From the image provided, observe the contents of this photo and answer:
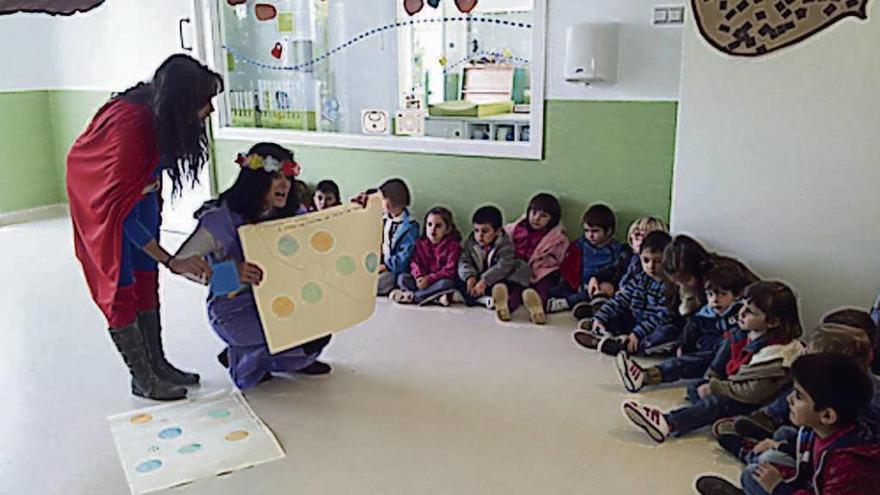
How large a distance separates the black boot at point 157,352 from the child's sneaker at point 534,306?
156cm

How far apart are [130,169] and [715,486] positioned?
205 centimetres

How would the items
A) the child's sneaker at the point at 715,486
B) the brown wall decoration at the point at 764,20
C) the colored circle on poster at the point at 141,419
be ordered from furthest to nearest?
the brown wall decoration at the point at 764,20
the colored circle on poster at the point at 141,419
the child's sneaker at the point at 715,486

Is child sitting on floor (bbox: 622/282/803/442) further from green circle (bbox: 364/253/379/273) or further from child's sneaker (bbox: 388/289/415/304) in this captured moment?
child's sneaker (bbox: 388/289/415/304)

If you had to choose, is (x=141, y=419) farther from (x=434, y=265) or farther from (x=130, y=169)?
(x=434, y=265)

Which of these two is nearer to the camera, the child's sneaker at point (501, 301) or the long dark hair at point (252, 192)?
the long dark hair at point (252, 192)

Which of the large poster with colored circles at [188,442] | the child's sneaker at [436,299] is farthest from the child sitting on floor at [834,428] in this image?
the child's sneaker at [436,299]

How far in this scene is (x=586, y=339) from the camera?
137 inches

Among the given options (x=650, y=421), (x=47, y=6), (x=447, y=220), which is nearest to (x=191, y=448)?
(x=650, y=421)

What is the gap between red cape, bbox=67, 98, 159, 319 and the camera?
8.64ft

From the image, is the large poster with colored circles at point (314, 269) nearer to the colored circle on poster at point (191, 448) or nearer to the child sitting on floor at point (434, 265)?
the colored circle on poster at point (191, 448)

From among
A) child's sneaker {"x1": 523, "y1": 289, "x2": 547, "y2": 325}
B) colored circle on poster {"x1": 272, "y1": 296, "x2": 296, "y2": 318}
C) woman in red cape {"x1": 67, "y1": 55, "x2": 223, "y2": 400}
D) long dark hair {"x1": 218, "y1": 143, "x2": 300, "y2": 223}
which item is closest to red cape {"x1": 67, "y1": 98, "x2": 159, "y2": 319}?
woman in red cape {"x1": 67, "y1": 55, "x2": 223, "y2": 400}

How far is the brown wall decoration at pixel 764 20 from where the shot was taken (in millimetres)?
3086

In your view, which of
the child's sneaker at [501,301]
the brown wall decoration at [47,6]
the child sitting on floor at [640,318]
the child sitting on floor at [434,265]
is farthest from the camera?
the brown wall decoration at [47,6]

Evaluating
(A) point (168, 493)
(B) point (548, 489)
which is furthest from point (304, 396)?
(B) point (548, 489)
